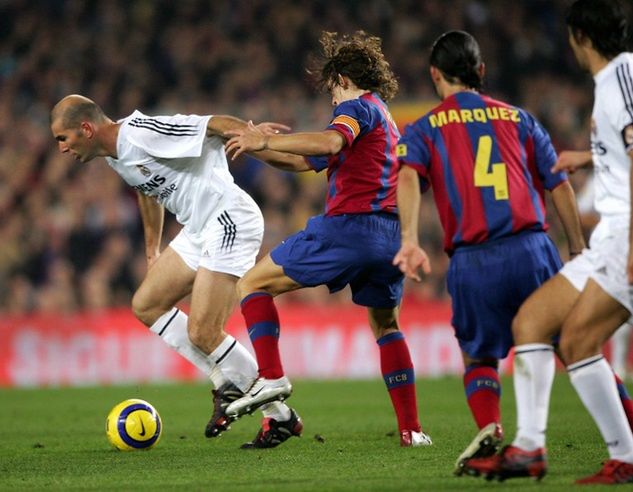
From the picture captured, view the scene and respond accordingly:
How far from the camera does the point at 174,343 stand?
25.5 feet

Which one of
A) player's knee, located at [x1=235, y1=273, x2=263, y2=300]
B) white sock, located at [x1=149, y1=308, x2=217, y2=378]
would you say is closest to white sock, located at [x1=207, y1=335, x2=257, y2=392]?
white sock, located at [x1=149, y1=308, x2=217, y2=378]

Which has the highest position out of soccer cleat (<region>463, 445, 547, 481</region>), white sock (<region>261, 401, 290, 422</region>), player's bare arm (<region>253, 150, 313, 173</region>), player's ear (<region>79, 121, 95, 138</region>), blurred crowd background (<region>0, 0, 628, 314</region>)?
blurred crowd background (<region>0, 0, 628, 314</region>)

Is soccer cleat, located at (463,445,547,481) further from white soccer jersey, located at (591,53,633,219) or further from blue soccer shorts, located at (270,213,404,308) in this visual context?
blue soccer shorts, located at (270,213,404,308)

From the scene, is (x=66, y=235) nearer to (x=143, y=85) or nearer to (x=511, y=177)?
(x=143, y=85)

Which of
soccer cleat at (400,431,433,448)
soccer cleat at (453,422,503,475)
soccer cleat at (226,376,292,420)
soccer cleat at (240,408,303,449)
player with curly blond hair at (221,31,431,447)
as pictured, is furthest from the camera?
soccer cleat at (240,408,303,449)

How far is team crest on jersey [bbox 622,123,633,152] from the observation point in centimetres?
480

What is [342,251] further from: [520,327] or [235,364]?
[520,327]

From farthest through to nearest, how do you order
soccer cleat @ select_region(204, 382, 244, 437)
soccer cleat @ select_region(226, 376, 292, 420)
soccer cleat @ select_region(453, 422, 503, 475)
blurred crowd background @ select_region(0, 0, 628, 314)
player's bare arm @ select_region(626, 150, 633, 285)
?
blurred crowd background @ select_region(0, 0, 628, 314) < soccer cleat @ select_region(204, 382, 244, 437) < soccer cleat @ select_region(226, 376, 292, 420) < soccer cleat @ select_region(453, 422, 503, 475) < player's bare arm @ select_region(626, 150, 633, 285)

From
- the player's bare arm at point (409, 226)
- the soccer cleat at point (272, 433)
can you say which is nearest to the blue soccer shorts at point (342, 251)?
the soccer cleat at point (272, 433)

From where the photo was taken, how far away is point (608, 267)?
16.0ft

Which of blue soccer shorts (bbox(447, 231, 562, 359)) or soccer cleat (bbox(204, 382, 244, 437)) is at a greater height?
blue soccer shorts (bbox(447, 231, 562, 359))

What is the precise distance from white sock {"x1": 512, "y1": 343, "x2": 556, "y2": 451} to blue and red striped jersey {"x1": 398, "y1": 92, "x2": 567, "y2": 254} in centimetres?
59

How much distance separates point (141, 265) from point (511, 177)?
1109 cm

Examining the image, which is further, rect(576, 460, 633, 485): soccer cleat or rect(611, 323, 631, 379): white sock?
rect(611, 323, 631, 379): white sock
